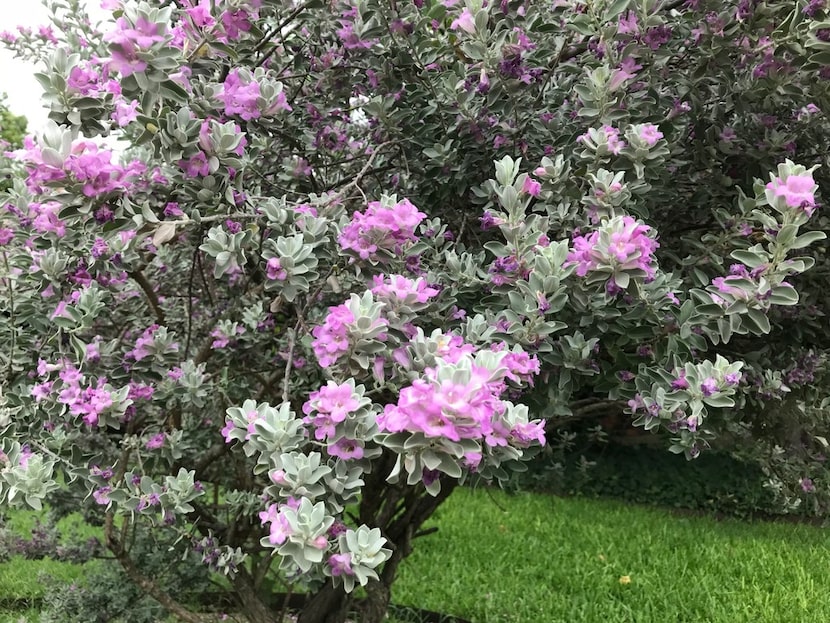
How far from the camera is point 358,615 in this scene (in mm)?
3121

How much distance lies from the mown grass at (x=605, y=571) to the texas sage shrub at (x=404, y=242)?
3.84ft

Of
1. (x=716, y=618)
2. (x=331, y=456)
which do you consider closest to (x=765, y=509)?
(x=716, y=618)

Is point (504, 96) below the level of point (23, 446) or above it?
above

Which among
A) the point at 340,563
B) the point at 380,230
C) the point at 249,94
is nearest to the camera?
the point at 340,563

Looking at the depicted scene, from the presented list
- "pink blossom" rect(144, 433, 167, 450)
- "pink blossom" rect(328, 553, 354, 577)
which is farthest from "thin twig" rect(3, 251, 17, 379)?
"pink blossom" rect(328, 553, 354, 577)

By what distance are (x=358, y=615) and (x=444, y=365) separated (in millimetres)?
2418

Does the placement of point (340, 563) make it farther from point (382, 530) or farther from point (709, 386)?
point (382, 530)

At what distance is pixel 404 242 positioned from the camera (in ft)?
5.18

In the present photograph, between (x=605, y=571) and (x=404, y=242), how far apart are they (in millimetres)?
3388

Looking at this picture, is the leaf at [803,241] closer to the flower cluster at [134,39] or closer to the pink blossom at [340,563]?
the pink blossom at [340,563]

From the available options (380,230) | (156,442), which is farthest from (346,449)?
(156,442)

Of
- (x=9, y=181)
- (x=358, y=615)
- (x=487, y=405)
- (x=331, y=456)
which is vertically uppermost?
(x=9, y=181)

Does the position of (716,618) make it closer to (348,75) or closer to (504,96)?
(504,96)

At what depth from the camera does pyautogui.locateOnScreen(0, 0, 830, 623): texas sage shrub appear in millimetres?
1356
